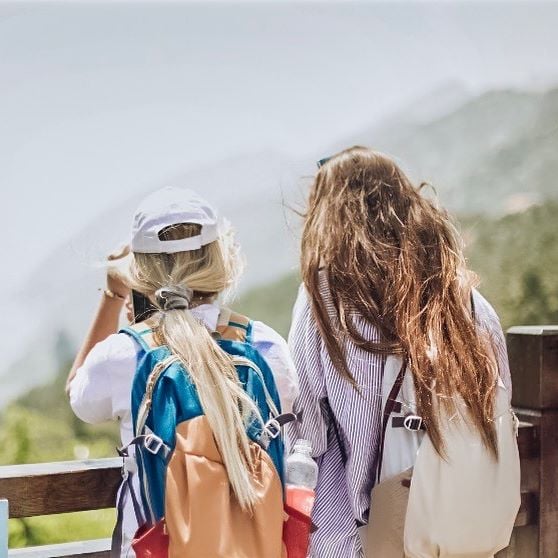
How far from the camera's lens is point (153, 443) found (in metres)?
1.47

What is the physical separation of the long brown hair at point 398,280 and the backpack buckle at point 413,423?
0.8 inches

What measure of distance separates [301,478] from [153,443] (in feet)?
1.01

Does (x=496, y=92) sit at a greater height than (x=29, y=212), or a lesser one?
greater

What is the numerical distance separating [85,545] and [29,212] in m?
6.41

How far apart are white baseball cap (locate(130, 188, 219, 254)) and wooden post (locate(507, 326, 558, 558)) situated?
36.9 inches

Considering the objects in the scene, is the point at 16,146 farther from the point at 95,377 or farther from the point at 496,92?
the point at 95,377

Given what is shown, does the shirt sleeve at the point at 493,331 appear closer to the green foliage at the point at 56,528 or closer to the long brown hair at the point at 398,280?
the long brown hair at the point at 398,280

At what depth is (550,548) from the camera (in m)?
2.20

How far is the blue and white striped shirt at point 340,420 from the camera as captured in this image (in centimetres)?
174

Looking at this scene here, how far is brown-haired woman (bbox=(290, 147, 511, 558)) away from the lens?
1.72m

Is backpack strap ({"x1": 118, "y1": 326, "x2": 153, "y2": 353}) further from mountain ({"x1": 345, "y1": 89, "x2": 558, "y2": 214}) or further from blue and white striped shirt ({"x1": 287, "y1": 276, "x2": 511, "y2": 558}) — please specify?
mountain ({"x1": 345, "y1": 89, "x2": 558, "y2": 214})

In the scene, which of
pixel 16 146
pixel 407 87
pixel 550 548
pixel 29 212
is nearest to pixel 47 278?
pixel 29 212

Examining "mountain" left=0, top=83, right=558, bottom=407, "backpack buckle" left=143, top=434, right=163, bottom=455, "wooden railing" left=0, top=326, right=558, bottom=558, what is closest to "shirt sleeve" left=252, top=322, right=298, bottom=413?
"backpack buckle" left=143, top=434, right=163, bottom=455

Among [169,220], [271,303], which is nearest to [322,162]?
[169,220]
